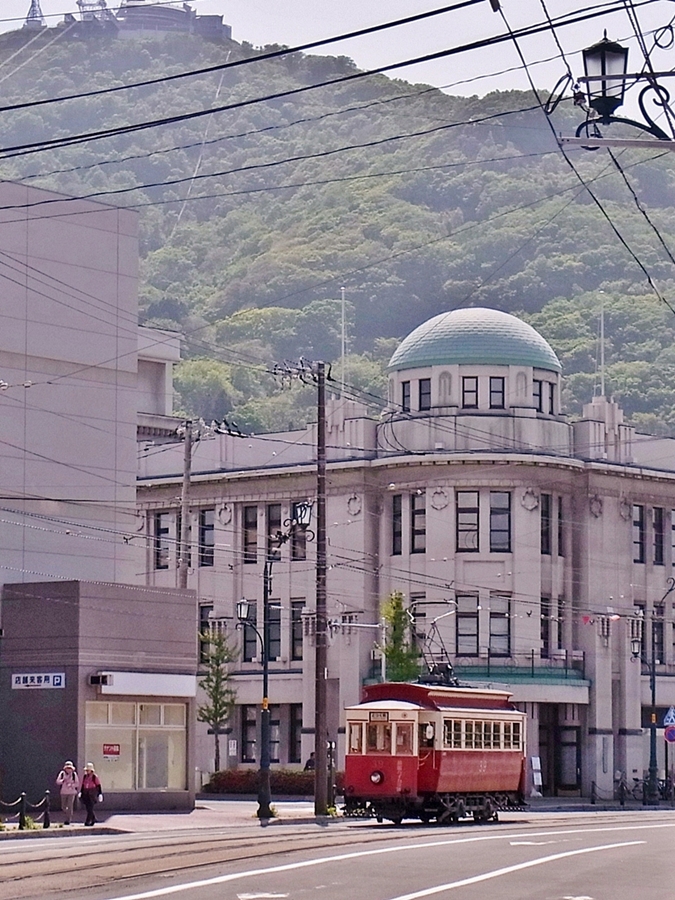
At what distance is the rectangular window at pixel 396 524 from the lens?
82.6m

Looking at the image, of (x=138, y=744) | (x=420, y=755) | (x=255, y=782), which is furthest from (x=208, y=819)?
(x=255, y=782)

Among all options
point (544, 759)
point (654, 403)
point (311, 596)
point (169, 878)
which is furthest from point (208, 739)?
point (654, 403)

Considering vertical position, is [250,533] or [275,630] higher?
[250,533]

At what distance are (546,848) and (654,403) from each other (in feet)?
464

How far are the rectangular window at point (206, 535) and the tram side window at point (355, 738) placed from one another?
40.5 meters

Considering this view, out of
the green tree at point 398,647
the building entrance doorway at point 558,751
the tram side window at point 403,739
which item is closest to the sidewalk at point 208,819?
the tram side window at point 403,739

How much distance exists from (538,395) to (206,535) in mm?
17599

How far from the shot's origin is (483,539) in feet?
266

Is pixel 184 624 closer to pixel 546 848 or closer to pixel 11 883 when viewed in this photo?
pixel 546 848

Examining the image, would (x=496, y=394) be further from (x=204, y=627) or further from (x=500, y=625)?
(x=204, y=627)

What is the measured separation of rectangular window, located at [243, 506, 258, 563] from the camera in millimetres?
86625

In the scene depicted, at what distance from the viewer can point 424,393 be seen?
8350 centimetres

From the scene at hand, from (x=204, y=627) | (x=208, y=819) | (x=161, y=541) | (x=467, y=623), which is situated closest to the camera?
(x=208, y=819)

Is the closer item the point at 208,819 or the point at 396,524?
the point at 208,819
